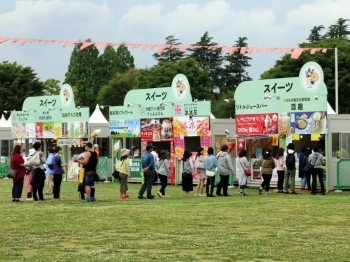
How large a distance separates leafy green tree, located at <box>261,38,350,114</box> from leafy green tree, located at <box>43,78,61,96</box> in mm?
28897

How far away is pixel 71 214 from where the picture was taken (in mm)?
19094

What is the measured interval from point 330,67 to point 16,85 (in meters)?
29.0

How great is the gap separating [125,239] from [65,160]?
83.9 feet

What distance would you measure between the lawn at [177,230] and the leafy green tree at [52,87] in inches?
2531

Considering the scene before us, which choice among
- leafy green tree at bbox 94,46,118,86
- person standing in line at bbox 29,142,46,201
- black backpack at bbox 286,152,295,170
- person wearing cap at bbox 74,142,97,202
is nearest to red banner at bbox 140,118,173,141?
black backpack at bbox 286,152,295,170

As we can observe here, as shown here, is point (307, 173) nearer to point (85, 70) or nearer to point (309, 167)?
point (309, 167)

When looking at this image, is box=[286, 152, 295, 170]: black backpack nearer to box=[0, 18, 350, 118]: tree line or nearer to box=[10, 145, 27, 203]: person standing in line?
box=[10, 145, 27, 203]: person standing in line

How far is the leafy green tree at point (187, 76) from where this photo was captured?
74188 mm

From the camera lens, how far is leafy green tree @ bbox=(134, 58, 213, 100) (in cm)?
7419

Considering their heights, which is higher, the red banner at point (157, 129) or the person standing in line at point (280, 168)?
the red banner at point (157, 129)

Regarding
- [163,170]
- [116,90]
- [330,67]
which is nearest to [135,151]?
[163,170]

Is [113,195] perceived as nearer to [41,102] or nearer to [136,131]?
[136,131]

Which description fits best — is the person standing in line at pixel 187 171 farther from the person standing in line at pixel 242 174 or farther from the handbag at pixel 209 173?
the person standing in line at pixel 242 174

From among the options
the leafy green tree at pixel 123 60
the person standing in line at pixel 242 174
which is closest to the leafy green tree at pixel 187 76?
the leafy green tree at pixel 123 60
